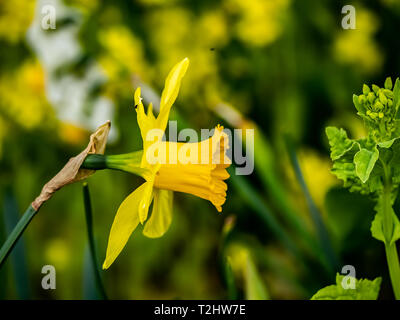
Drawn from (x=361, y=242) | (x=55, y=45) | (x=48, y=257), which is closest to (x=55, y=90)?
(x=55, y=45)

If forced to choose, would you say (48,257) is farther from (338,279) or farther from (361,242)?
(338,279)

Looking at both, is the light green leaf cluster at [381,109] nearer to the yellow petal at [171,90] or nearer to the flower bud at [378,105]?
the flower bud at [378,105]

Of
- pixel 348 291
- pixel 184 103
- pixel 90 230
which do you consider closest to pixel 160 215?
pixel 90 230

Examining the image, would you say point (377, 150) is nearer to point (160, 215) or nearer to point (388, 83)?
point (388, 83)

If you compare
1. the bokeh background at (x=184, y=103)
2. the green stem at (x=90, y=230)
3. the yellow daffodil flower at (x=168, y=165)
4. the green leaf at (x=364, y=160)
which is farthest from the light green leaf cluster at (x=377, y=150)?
the bokeh background at (x=184, y=103)

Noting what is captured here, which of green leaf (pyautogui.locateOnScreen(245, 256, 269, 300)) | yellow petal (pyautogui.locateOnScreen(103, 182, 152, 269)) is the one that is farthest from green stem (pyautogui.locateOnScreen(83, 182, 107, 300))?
green leaf (pyautogui.locateOnScreen(245, 256, 269, 300))
